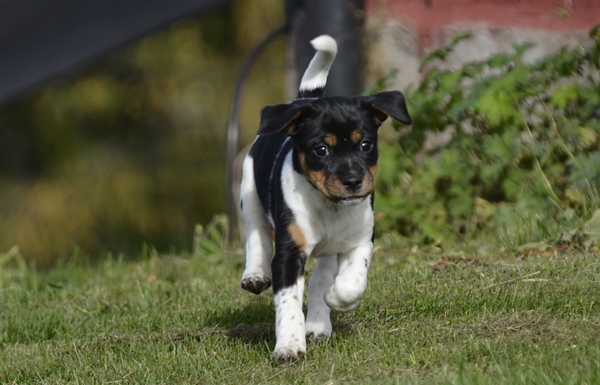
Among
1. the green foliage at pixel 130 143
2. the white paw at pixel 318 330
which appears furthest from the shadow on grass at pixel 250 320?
the green foliage at pixel 130 143

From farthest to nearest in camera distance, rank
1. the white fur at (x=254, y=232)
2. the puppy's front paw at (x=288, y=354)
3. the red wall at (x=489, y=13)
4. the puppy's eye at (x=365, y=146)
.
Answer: the red wall at (x=489, y=13), the white fur at (x=254, y=232), the puppy's eye at (x=365, y=146), the puppy's front paw at (x=288, y=354)

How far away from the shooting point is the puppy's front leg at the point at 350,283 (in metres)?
4.16

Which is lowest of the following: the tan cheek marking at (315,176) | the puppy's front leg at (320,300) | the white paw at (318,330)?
the white paw at (318,330)

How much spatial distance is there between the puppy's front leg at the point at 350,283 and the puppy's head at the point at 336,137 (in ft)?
1.14

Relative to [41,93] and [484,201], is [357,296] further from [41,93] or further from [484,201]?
[41,93]

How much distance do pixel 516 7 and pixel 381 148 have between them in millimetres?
1708

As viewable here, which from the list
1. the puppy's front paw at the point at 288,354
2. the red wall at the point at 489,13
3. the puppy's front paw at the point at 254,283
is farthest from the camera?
the red wall at the point at 489,13

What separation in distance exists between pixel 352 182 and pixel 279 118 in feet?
1.51

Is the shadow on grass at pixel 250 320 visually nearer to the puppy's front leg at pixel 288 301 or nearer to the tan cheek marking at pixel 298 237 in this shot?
the puppy's front leg at pixel 288 301

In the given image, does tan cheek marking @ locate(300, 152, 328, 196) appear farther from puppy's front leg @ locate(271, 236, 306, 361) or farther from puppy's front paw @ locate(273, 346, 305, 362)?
puppy's front paw @ locate(273, 346, 305, 362)

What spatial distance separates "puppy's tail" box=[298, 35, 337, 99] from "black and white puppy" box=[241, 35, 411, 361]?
1 centimetres

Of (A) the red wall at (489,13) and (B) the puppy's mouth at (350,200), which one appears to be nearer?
(B) the puppy's mouth at (350,200)

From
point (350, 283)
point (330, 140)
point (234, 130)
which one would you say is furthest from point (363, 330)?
point (234, 130)

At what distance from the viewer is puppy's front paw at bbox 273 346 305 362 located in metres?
4.06
